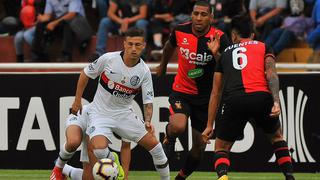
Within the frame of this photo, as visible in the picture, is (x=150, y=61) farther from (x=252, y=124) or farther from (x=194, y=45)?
(x=194, y=45)

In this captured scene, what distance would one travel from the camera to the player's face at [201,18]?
37.3 feet

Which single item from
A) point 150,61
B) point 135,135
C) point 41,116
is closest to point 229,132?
point 135,135

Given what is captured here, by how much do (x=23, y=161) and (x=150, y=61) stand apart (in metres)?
3.73

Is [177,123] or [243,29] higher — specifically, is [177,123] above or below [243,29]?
below

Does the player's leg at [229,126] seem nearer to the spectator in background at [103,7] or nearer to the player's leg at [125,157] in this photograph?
the player's leg at [125,157]

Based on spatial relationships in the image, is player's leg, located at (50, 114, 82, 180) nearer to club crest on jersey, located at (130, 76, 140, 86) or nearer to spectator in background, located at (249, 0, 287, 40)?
club crest on jersey, located at (130, 76, 140, 86)

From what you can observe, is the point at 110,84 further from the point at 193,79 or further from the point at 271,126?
the point at 271,126

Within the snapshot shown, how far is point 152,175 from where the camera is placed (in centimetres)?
1294

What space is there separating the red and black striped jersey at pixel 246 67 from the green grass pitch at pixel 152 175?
8.05 feet

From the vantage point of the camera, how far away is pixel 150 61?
16.4 meters

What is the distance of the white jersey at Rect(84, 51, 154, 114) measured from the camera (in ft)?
35.2

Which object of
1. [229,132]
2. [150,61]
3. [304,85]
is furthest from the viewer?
[150,61]

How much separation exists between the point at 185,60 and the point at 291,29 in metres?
4.90

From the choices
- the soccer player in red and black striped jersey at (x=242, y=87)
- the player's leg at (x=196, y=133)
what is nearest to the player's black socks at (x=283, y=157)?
the soccer player in red and black striped jersey at (x=242, y=87)
